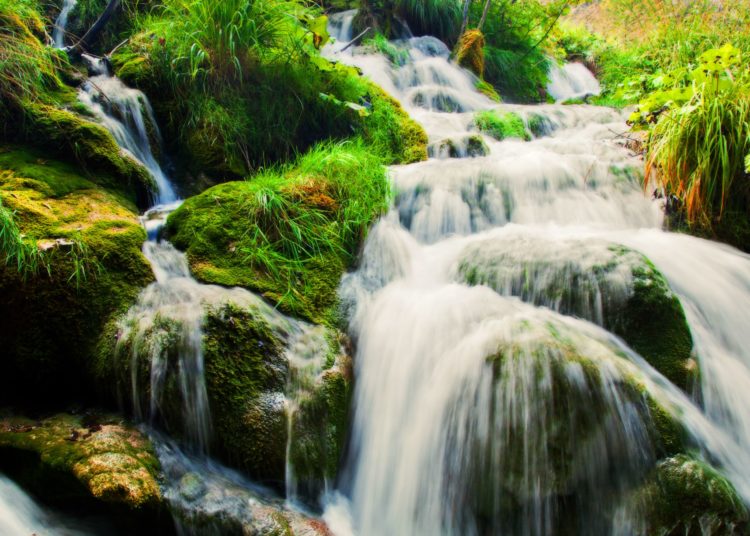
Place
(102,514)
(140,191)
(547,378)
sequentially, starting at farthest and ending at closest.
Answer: (140,191), (547,378), (102,514)

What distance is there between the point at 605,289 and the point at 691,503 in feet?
3.86

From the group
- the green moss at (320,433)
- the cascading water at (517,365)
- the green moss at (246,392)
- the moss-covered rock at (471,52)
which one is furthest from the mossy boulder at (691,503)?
the moss-covered rock at (471,52)

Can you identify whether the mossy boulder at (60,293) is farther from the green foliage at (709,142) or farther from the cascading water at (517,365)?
the green foliage at (709,142)

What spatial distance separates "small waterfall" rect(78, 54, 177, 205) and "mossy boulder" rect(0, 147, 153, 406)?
3.66ft

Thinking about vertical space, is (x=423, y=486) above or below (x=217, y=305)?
below

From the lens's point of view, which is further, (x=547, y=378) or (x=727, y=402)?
(x=727, y=402)

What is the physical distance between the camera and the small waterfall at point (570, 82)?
982cm

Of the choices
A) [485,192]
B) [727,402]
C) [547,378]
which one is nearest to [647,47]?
[485,192]

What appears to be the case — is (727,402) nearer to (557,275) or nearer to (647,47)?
(557,275)

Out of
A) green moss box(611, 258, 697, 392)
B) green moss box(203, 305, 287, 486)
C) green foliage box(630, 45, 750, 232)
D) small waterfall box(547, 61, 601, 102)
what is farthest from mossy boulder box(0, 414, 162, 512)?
small waterfall box(547, 61, 601, 102)

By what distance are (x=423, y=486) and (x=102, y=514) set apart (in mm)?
1428

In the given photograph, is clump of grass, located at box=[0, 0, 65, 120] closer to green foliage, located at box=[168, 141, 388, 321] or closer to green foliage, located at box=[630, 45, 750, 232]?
green foliage, located at box=[168, 141, 388, 321]

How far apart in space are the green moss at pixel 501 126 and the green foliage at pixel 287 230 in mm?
2899

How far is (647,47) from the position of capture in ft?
24.1
